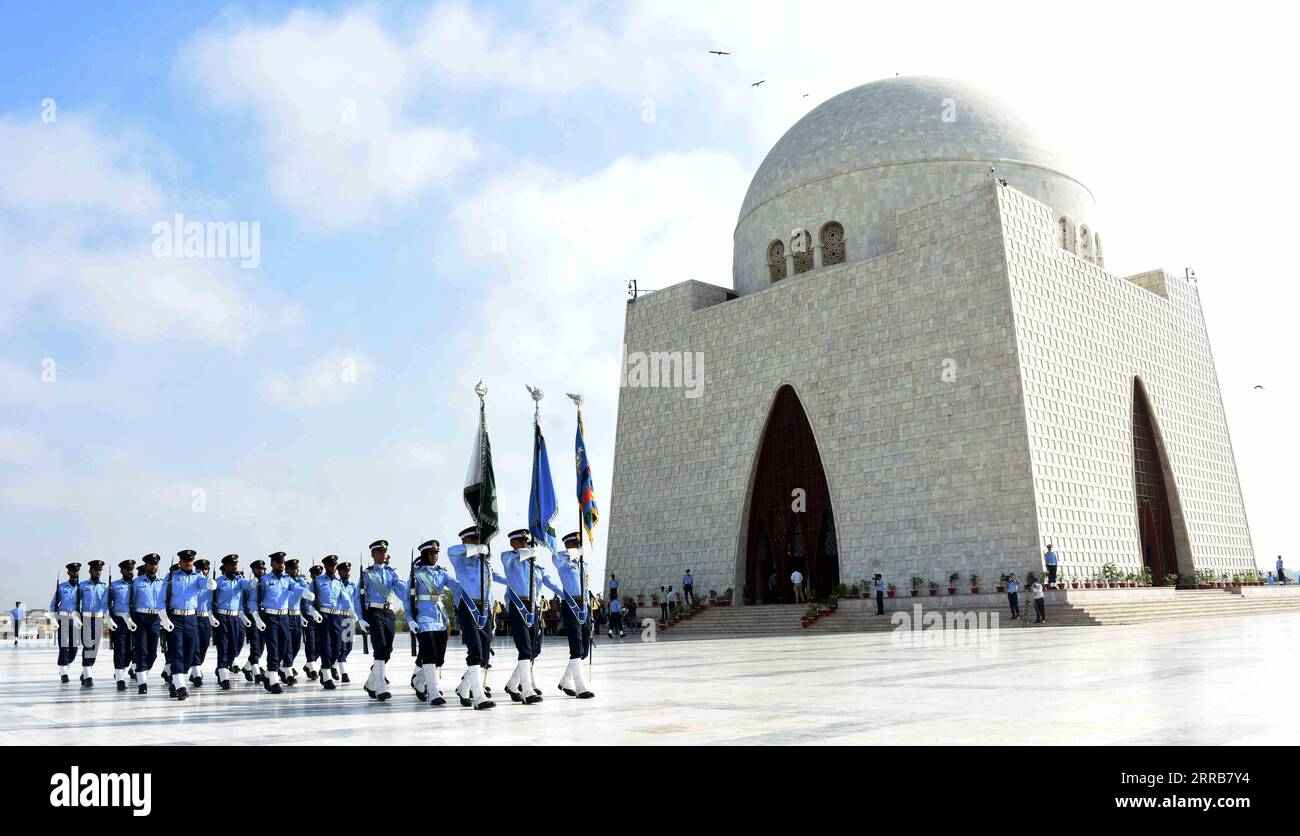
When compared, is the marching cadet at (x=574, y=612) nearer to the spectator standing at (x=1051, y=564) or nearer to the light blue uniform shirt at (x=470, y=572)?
the light blue uniform shirt at (x=470, y=572)

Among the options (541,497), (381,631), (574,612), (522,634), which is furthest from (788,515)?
(522,634)

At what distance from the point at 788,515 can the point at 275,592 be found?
60.2 ft

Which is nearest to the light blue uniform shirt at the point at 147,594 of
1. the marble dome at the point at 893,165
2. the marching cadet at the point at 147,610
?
the marching cadet at the point at 147,610

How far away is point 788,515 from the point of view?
93.2 ft

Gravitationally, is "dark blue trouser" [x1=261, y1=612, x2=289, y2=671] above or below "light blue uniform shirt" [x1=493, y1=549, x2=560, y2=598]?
below

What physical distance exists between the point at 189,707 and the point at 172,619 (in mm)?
2215

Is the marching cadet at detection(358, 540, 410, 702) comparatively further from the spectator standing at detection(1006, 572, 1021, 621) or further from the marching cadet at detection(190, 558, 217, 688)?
the spectator standing at detection(1006, 572, 1021, 621)

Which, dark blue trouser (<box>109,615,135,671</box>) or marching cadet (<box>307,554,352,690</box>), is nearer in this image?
marching cadet (<box>307,554,352,690</box>)

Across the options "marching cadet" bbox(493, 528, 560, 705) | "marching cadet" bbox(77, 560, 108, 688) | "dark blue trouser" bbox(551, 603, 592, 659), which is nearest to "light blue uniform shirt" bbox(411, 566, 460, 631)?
"marching cadet" bbox(493, 528, 560, 705)

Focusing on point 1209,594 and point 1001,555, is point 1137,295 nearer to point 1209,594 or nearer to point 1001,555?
point 1209,594

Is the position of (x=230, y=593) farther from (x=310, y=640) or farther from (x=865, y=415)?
(x=865, y=415)

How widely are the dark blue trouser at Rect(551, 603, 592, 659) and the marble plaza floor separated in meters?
0.43

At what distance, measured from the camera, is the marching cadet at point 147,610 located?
11.3 m

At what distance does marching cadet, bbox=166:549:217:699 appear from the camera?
1090cm
